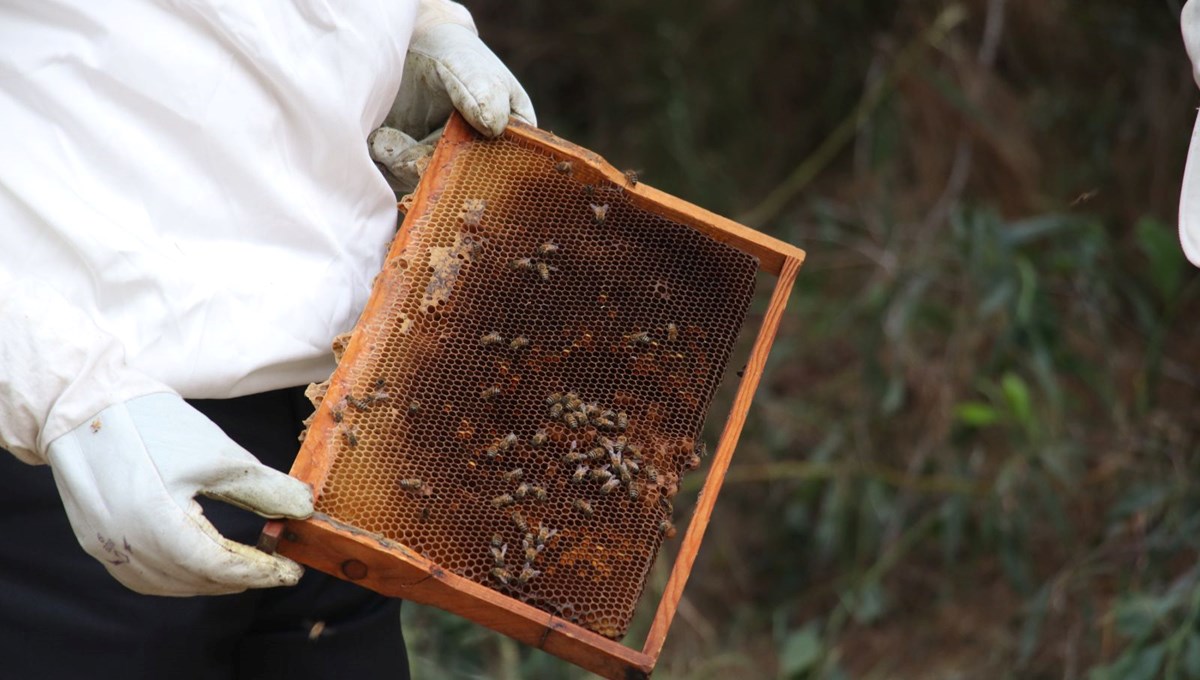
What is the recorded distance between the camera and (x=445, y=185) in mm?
2305

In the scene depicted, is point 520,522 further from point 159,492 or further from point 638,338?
point 159,492

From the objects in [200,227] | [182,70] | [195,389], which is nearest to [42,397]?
[195,389]

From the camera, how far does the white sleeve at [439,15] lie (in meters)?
2.64

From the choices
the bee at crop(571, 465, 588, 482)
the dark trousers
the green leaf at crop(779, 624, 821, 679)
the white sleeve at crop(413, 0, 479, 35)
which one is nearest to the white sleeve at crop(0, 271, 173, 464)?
the dark trousers

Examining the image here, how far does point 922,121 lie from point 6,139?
471 cm

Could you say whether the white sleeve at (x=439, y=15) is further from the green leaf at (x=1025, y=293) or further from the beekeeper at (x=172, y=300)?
the green leaf at (x=1025, y=293)

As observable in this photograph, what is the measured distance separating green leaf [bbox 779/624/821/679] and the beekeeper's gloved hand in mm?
2390

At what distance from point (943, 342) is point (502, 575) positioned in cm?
385

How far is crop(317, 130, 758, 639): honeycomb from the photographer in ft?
6.46

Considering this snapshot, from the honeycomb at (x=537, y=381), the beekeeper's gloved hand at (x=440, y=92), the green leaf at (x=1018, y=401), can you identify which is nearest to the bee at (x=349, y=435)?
the honeycomb at (x=537, y=381)

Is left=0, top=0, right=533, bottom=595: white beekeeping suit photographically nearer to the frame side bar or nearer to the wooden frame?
the wooden frame

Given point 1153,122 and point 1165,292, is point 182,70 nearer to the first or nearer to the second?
point 1165,292

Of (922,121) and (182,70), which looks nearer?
(182,70)

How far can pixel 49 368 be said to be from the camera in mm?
1734
